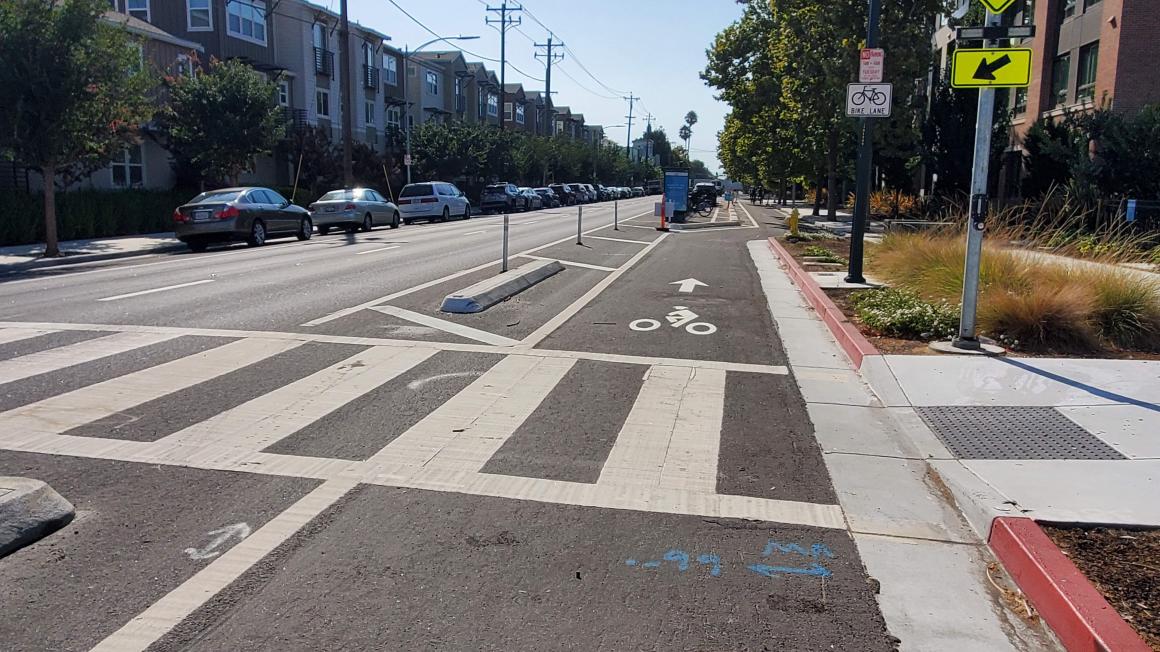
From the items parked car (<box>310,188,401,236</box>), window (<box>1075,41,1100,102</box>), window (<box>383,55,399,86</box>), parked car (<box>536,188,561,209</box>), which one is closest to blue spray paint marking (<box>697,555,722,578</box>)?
parked car (<box>310,188,401,236</box>)

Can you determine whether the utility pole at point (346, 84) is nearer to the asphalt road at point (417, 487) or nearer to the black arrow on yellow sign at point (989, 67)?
the asphalt road at point (417, 487)

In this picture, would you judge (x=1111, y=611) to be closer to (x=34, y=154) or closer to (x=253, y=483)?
(x=253, y=483)

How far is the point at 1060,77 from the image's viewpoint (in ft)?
105

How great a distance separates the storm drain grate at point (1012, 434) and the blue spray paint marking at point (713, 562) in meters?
2.34

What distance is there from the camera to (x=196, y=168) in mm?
29797

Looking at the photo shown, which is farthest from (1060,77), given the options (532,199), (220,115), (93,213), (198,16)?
(198,16)

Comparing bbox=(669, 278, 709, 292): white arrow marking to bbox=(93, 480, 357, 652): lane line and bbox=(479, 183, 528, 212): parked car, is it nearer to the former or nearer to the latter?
bbox=(93, 480, 357, 652): lane line

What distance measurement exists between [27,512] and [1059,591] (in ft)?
15.3

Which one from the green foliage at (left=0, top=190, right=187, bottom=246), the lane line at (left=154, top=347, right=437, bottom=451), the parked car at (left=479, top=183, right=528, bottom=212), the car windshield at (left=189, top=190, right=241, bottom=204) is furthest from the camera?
the parked car at (left=479, top=183, right=528, bottom=212)

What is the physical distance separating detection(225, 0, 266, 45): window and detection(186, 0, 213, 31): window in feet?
2.46

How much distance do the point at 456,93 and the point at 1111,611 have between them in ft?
225

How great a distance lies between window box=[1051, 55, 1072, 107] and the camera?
102 feet

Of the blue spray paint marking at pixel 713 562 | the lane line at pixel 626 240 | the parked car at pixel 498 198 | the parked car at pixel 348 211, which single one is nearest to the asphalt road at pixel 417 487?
the blue spray paint marking at pixel 713 562

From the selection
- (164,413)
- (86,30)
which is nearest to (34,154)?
(86,30)
